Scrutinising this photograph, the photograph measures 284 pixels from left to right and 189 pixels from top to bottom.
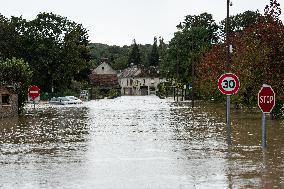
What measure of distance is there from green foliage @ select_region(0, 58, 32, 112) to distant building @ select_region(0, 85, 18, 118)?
1.06 meters

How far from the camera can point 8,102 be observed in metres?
43.9

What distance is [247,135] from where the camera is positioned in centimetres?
2333

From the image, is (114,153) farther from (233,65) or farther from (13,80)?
(13,80)

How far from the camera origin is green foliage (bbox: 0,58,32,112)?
46875mm

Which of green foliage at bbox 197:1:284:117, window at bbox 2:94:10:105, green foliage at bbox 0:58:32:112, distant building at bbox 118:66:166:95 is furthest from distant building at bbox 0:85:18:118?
distant building at bbox 118:66:166:95

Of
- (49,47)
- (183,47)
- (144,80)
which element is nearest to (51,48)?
(49,47)

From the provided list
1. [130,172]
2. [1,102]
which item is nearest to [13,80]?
[1,102]

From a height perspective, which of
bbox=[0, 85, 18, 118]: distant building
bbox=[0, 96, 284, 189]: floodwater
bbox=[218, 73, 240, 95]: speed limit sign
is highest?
bbox=[218, 73, 240, 95]: speed limit sign

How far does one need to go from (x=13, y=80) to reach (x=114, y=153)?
31.9 meters

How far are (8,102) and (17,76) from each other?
455 cm

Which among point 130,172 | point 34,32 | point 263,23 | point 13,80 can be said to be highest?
point 34,32

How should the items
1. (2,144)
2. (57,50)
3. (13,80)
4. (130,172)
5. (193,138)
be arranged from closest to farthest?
(130,172) < (2,144) < (193,138) < (13,80) < (57,50)

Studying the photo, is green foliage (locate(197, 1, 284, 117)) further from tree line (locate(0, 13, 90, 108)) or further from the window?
tree line (locate(0, 13, 90, 108))

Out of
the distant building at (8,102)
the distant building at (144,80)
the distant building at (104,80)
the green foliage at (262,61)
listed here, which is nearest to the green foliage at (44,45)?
the distant building at (8,102)
